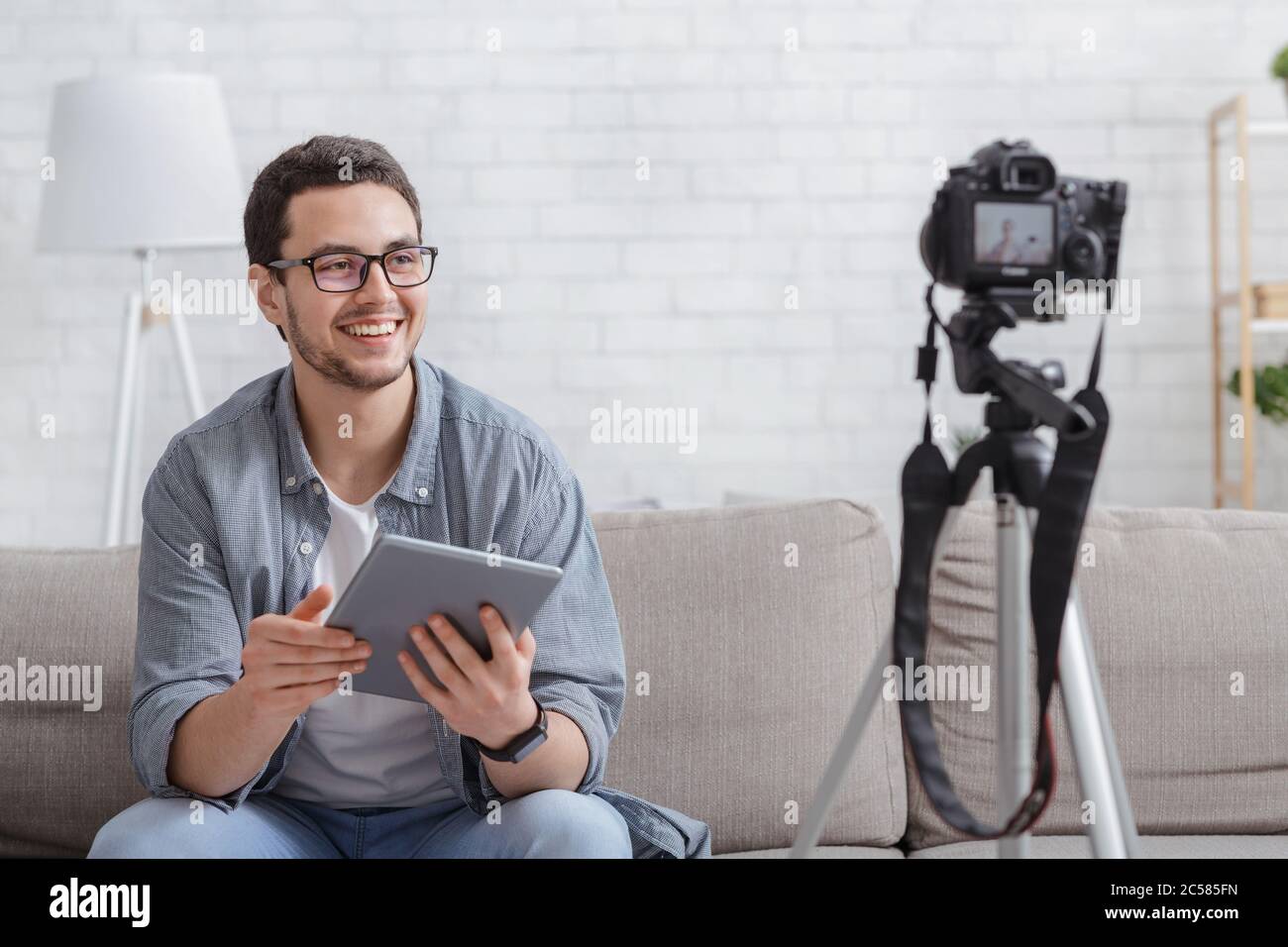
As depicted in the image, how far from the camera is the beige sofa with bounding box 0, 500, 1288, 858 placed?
68.4 inches

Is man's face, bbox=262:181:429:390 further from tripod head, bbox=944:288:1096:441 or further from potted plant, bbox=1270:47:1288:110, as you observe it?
potted plant, bbox=1270:47:1288:110

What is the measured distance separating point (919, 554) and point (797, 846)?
11.8 inches

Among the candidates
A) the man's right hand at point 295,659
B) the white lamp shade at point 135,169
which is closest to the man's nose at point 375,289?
the man's right hand at point 295,659

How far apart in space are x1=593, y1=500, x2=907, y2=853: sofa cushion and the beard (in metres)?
0.51

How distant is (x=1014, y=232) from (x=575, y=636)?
0.62m

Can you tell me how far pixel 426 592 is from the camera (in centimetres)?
111

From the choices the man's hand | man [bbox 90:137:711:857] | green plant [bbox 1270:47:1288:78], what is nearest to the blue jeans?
man [bbox 90:137:711:857]

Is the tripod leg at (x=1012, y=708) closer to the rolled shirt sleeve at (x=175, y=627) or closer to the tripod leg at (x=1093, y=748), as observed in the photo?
the tripod leg at (x=1093, y=748)

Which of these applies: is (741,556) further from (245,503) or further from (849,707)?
(245,503)

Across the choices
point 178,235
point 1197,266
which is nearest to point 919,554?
point 178,235

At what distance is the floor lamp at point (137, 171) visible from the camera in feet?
9.12

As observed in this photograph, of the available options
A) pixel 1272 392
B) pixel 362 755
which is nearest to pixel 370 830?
pixel 362 755

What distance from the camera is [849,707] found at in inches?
70.6
